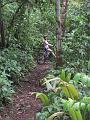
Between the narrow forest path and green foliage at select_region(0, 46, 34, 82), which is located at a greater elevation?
green foliage at select_region(0, 46, 34, 82)

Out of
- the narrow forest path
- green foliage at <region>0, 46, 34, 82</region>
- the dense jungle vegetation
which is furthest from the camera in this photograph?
green foliage at <region>0, 46, 34, 82</region>

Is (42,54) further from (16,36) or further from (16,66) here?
(16,66)

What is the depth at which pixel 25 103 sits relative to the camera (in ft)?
28.5

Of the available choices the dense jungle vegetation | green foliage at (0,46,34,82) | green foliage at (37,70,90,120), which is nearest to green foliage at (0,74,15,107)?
the dense jungle vegetation

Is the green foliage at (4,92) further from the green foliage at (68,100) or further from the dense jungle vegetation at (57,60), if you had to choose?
the green foliage at (68,100)

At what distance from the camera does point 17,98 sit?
29.7ft

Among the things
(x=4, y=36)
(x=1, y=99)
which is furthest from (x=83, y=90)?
(x=4, y=36)

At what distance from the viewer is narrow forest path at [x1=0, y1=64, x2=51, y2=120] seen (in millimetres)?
7805

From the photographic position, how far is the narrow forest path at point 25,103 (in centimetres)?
781

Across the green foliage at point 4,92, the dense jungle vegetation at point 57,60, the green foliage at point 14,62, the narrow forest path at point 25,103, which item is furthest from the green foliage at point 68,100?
the green foliage at point 14,62

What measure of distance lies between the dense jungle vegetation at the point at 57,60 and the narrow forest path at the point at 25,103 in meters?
0.26

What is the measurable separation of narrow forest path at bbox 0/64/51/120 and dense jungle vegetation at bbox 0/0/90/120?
26 cm

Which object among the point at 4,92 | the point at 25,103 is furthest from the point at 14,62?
the point at 4,92

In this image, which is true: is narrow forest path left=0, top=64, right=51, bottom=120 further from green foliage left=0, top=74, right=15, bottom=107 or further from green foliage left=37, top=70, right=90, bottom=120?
green foliage left=37, top=70, right=90, bottom=120
